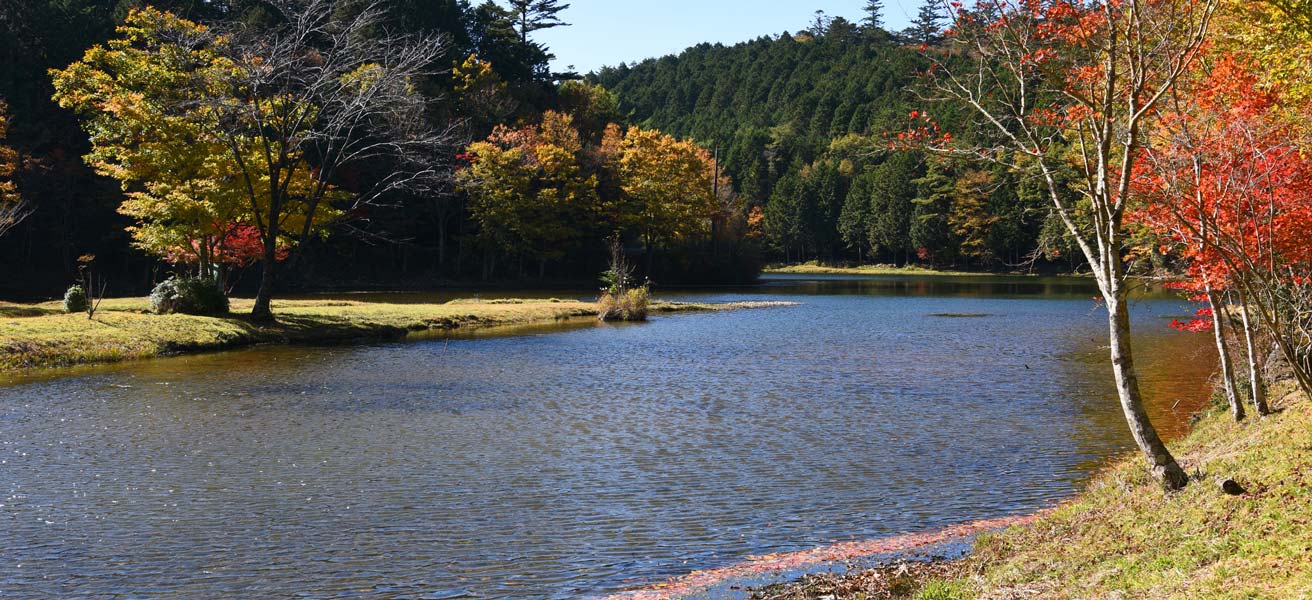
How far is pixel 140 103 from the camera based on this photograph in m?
32.4

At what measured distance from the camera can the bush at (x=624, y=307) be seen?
138 ft

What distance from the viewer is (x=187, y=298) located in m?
31.2

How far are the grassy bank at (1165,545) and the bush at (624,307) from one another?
32370 millimetres

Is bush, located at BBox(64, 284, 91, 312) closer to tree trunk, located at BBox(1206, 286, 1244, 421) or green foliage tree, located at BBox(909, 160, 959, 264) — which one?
tree trunk, located at BBox(1206, 286, 1244, 421)

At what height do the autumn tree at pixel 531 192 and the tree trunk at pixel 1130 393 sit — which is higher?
the autumn tree at pixel 531 192

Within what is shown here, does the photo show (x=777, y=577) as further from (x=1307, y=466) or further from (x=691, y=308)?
(x=691, y=308)

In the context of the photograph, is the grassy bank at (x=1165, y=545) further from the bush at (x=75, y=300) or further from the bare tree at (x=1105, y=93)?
the bush at (x=75, y=300)

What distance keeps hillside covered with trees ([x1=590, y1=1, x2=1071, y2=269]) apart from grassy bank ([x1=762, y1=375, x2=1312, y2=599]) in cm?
5435

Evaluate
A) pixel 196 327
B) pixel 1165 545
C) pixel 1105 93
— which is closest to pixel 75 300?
pixel 196 327

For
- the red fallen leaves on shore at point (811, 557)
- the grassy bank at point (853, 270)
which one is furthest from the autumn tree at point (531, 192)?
the red fallen leaves on shore at point (811, 557)

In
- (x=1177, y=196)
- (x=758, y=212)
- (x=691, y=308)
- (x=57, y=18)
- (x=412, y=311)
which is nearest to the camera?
(x=1177, y=196)

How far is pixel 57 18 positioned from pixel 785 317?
49.9 metres

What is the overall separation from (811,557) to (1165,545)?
3139mm

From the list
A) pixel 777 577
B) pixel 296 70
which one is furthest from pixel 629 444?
pixel 296 70
